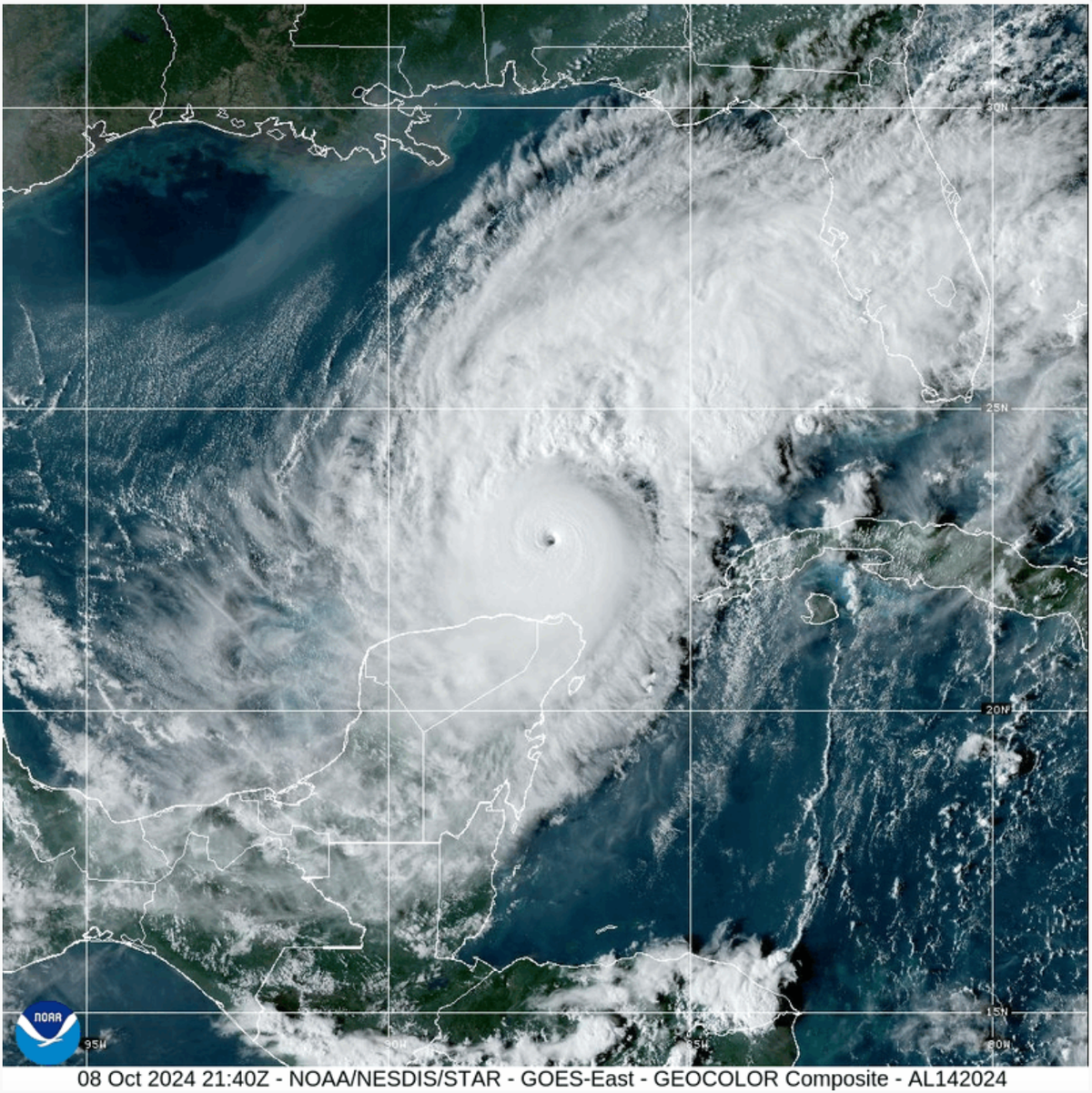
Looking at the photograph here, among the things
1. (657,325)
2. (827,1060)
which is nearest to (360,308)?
(657,325)

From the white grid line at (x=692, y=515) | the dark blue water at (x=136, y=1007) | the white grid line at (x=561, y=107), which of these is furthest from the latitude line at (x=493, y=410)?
the dark blue water at (x=136, y=1007)

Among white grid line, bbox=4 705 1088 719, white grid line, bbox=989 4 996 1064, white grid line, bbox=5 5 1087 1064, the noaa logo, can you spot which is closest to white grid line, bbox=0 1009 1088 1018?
white grid line, bbox=5 5 1087 1064

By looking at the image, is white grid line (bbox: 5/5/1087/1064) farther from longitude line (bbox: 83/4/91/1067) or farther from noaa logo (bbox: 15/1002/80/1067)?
noaa logo (bbox: 15/1002/80/1067)

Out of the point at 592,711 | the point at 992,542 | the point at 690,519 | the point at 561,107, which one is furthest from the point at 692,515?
the point at 561,107

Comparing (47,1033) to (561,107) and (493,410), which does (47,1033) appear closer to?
(493,410)

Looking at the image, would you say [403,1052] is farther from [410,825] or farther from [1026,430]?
[1026,430]

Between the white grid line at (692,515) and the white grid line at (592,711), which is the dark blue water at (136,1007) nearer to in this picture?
the white grid line at (692,515)

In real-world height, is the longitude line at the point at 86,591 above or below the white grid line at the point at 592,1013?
above

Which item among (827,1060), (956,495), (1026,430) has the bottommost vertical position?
(827,1060)
